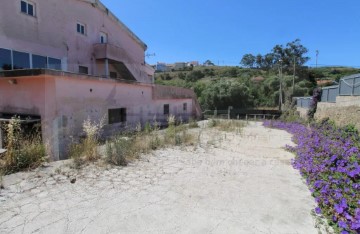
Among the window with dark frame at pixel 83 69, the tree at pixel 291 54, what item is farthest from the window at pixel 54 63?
the tree at pixel 291 54

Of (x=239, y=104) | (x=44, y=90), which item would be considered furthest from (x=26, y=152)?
(x=239, y=104)

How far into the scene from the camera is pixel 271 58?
188ft

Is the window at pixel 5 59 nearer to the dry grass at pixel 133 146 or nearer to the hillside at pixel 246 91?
the dry grass at pixel 133 146

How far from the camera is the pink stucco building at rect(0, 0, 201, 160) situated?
25.7 feet

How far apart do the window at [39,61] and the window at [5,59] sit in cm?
118

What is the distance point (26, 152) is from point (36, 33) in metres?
8.66

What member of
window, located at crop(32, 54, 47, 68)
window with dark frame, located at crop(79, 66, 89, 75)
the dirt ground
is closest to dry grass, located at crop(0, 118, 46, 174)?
the dirt ground

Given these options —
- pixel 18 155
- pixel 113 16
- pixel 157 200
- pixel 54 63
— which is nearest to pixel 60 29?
pixel 54 63

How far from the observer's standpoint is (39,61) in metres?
11.5

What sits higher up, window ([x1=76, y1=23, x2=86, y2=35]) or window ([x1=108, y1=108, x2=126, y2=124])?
window ([x1=76, y1=23, x2=86, y2=35])

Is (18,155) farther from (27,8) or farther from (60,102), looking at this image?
(27,8)

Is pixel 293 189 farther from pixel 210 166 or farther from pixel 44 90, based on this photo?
pixel 44 90

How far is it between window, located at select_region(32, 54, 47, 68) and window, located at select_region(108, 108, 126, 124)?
4433 mm

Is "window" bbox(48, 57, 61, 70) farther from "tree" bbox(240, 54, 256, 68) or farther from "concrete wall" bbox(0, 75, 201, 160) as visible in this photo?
"tree" bbox(240, 54, 256, 68)
